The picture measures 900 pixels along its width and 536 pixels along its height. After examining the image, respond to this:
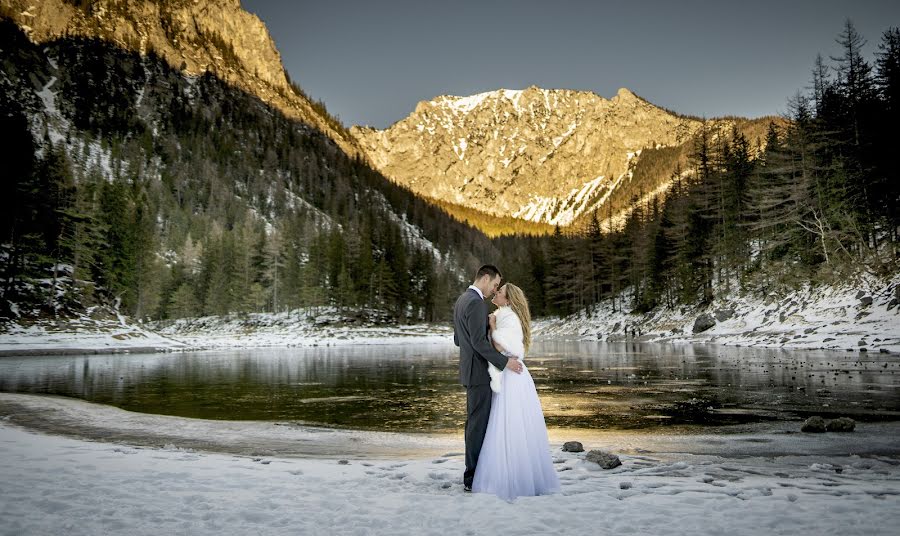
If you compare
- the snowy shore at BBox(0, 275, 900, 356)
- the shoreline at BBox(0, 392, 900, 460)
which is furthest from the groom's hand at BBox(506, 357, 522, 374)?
the snowy shore at BBox(0, 275, 900, 356)

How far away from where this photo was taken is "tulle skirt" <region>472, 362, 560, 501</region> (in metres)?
6.49

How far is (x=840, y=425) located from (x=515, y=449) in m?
7.75

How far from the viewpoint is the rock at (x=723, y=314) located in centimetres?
4838

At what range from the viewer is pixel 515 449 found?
21.6 ft

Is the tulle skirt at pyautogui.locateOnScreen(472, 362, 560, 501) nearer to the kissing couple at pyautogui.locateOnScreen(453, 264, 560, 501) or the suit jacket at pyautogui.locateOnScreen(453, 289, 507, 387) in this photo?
the kissing couple at pyautogui.locateOnScreen(453, 264, 560, 501)

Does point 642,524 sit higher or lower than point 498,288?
lower

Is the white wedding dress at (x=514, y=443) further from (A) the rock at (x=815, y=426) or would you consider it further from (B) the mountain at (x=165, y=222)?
(B) the mountain at (x=165, y=222)

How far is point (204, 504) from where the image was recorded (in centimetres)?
573

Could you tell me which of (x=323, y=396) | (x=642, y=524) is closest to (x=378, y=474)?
(x=642, y=524)

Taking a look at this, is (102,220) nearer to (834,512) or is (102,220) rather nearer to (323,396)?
(323,396)

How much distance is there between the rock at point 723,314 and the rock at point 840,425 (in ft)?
136

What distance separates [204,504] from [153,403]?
12.7 meters

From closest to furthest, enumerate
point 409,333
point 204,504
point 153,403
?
point 204,504, point 153,403, point 409,333

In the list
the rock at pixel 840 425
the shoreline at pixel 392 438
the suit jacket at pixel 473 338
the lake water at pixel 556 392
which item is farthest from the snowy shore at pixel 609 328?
the suit jacket at pixel 473 338
